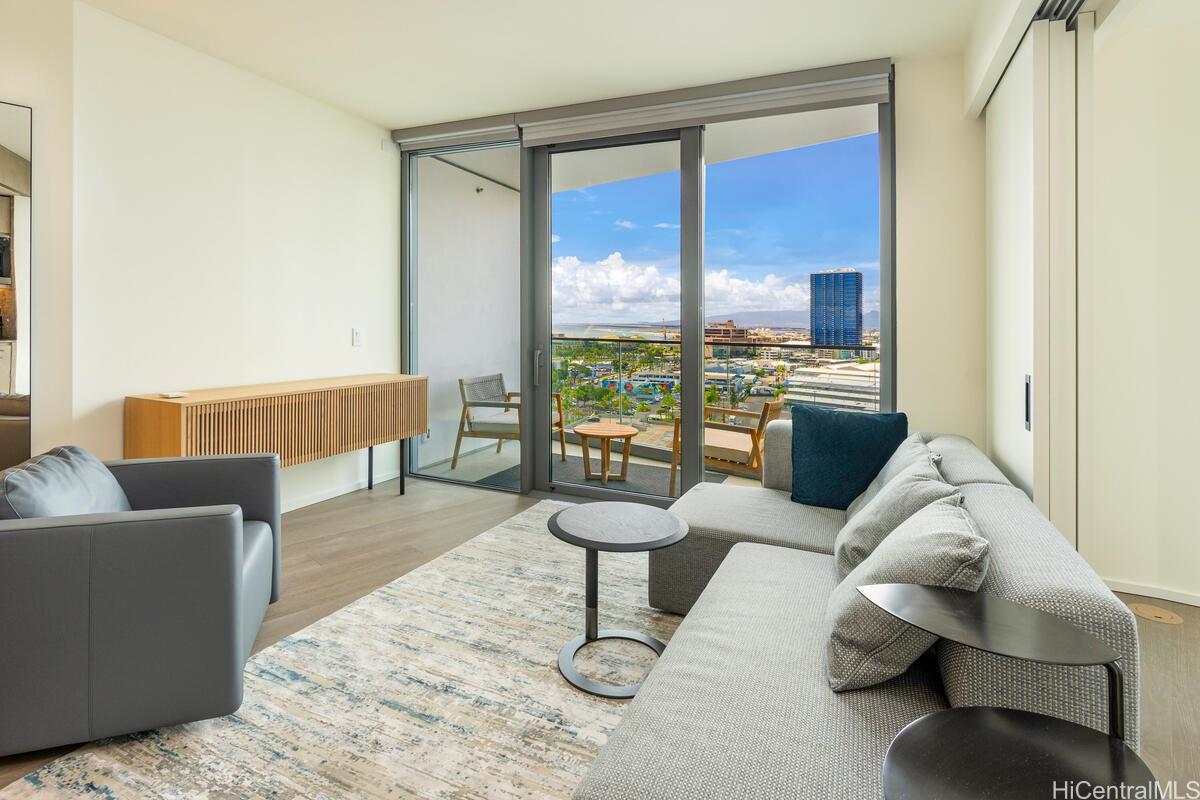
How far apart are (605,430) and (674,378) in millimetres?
590

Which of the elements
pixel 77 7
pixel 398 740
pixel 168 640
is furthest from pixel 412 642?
pixel 77 7

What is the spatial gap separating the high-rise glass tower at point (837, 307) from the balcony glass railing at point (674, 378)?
65 mm

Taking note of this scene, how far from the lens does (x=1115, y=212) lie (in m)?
2.58

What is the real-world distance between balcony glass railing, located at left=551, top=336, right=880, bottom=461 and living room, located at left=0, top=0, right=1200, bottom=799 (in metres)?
0.03

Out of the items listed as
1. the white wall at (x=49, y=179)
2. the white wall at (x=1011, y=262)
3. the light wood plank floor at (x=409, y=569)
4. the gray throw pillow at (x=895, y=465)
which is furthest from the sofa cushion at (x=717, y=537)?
the white wall at (x=49, y=179)

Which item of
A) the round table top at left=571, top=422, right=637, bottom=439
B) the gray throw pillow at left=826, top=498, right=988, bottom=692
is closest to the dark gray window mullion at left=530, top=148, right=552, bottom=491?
the round table top at left=571, top=422, right=637, bottom=439

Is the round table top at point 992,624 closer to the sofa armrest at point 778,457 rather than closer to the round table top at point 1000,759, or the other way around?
the round table top at point 1000,759

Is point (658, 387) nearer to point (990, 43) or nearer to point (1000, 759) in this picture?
point (990, 43)

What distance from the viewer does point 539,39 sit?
9.95ft

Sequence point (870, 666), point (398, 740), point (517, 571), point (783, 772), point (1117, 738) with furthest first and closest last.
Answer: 1. point (517, 571)
2. point (398, 740)
3. point (870, 666)
4. point (783, 772)
5. point (1117, 738)

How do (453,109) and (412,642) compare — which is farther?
(453,109)

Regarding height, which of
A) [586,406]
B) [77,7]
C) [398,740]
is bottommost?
[398,740]

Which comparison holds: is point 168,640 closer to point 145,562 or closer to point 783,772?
point 145,562

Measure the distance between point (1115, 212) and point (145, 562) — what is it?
141 inches
